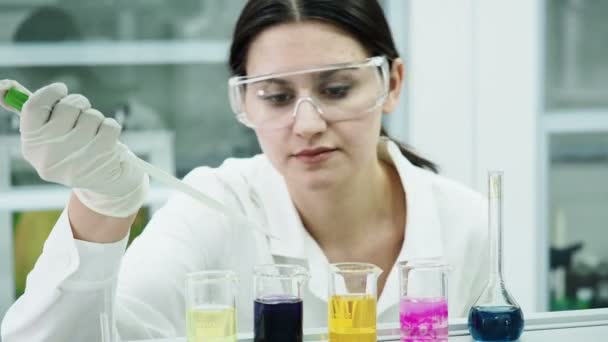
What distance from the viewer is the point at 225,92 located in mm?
3156

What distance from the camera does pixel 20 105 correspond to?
Result: 42.0 inches

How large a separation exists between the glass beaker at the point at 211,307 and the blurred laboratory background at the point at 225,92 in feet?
5.92

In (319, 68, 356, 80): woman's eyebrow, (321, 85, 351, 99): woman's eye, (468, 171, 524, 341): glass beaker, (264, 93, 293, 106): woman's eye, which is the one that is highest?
(319, 68, 356, 80): woman's eyebrow

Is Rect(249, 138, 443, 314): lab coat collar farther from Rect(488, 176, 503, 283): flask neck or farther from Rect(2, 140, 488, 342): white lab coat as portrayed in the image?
Rect(488, 176, 503, 283): flask neck

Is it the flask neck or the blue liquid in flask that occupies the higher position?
the flask neck

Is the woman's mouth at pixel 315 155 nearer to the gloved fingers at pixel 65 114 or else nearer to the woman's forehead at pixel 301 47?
the woman's forehead at pixel 301 47

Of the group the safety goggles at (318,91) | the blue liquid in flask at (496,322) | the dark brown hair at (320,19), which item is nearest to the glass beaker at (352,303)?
the blue liquid in flask at (496,322)

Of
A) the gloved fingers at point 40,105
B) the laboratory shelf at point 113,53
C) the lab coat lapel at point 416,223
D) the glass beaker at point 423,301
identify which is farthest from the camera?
the laboratory shelf at point 113,53

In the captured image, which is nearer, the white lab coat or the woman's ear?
the white lab coat

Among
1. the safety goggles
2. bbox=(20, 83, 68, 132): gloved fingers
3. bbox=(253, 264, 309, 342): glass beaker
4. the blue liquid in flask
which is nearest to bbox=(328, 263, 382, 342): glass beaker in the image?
bbox=(253, 264, 309, 342): glass beaker

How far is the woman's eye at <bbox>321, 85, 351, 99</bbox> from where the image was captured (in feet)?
5.24

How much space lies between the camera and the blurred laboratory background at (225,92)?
286cm

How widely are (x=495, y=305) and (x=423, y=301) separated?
12cm

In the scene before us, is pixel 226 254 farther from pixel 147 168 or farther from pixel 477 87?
pixel 477 87
